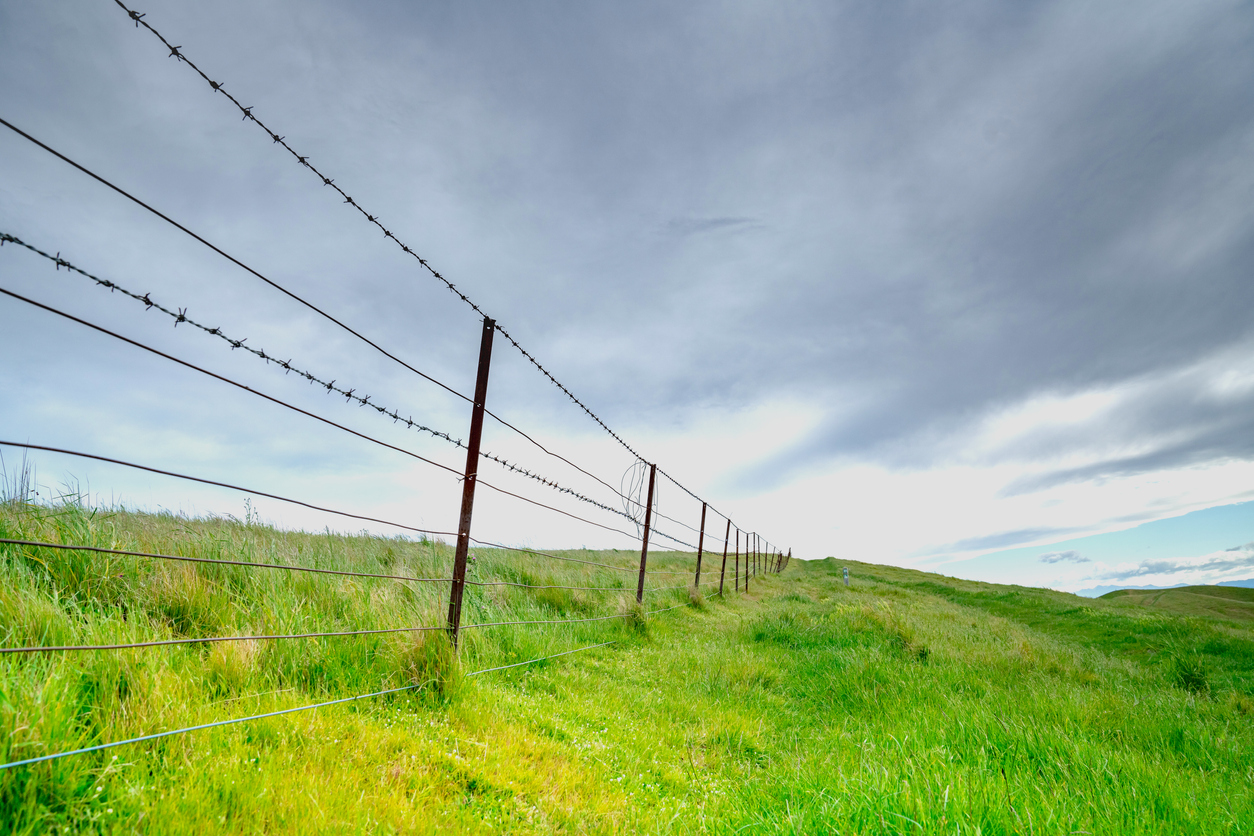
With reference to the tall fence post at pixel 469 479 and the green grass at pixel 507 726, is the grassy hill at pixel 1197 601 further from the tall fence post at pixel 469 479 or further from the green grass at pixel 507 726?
the tall fence post at pixel 469 479

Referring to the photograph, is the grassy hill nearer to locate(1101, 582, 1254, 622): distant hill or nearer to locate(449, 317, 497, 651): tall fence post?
locate(1101, 582, 1254, 622): distant hill

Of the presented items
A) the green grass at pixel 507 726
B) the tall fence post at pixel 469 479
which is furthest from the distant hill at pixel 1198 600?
the tall fence post at pixel 469 479

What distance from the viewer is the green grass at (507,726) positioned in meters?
2.47

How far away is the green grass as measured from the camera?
2469mm

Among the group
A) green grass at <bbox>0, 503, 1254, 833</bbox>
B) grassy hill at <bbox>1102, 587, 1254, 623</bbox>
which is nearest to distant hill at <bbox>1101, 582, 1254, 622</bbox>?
grassy hill at <bbox>1102, 587, 1254, 623</bbox>

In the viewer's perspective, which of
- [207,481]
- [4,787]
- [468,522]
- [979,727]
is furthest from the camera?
[468,522]

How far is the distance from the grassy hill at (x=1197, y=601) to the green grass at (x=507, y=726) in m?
20.8

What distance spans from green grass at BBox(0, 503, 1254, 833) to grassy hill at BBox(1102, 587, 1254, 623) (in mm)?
20784

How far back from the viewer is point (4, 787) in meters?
2.16

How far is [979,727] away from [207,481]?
565cm

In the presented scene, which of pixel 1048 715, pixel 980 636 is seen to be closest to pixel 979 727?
pixel 1048 715

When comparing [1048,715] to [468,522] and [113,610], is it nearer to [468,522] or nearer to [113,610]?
[468,522]

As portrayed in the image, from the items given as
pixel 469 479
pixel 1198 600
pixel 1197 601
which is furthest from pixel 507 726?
pixel 1198 600

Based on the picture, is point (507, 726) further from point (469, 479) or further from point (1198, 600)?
point (1198, 600)
